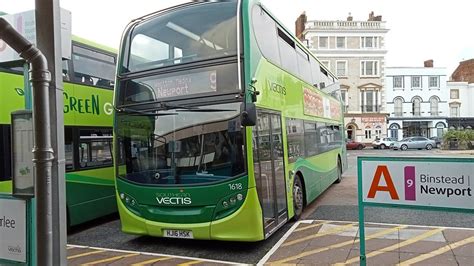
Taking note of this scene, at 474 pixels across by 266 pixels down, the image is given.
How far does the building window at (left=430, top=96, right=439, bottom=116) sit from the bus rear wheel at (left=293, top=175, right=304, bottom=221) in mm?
47023

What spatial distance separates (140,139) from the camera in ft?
20.1

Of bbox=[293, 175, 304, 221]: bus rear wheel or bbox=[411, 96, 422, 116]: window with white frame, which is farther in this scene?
bbox=[411, 96, 422, 116]: window with white frame

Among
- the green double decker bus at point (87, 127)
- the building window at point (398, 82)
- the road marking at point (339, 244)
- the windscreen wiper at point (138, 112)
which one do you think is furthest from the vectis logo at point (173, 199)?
the building window at point (398, 82)

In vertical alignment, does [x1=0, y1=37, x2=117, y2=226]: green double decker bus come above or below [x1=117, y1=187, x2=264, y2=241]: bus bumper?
above

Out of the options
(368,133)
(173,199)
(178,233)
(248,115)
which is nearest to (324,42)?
(368,133)

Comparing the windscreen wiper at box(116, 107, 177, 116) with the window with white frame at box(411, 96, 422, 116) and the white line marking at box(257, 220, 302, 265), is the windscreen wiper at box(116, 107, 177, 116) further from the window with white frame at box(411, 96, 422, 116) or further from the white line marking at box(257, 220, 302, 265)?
the window with white frame at box(411, 96, 422, 116)

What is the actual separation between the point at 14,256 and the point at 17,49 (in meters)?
2.19

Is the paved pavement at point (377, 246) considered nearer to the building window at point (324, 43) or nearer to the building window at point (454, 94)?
the building window at point (324, 43)

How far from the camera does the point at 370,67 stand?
46.8 metres

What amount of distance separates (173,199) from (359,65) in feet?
147

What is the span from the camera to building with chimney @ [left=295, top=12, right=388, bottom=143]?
4625 centimetres

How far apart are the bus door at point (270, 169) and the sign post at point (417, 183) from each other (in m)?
1.66

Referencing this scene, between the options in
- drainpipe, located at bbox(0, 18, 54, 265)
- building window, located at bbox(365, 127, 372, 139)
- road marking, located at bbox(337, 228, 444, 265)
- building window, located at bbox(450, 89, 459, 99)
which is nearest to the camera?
drainpipe, located at bbox(0, 18, 54, 265)

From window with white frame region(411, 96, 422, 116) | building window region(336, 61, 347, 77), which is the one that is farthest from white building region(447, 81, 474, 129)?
building window region(336, 61, 347, 77)
